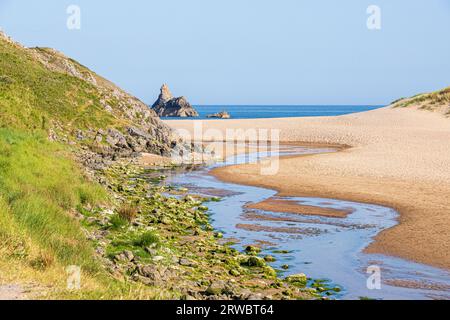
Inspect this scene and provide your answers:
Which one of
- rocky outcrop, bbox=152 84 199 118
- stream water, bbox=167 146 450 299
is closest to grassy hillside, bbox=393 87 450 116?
stream water, bbox=167 146 450 299

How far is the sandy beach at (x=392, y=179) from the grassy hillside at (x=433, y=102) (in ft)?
62.7

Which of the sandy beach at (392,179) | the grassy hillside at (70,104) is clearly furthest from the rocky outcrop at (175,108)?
the grassy hillside at (70,104)

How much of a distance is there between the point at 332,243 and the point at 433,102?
75.0 m

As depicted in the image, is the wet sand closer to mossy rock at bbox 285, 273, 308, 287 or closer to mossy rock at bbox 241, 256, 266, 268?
mossy rock at bbox 241, 256, 266, 268

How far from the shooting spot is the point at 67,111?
44.9 meters

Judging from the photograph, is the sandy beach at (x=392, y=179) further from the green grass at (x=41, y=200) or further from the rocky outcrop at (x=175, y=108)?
the rocky outcrop at (x=175, y=108)

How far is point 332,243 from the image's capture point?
17.9 metres

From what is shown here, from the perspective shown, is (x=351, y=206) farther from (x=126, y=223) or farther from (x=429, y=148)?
(x=429, y=148)

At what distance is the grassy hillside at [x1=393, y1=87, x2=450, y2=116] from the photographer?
83.4m

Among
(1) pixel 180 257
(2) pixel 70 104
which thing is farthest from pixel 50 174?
(2) pixel 70 104

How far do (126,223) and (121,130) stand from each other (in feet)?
96.4

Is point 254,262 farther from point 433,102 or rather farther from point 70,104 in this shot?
point 433,102

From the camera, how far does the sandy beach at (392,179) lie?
18.1 metres
